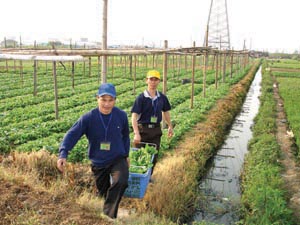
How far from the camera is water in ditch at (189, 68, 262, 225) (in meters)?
6.66

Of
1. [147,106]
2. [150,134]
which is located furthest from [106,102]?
[150,134]

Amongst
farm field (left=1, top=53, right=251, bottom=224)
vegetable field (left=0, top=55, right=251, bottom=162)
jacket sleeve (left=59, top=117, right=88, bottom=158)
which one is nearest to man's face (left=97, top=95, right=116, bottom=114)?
jacket sleeve (left=59, top=117, right=88, bottom=158)

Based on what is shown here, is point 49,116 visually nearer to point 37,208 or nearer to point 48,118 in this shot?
point 48,118

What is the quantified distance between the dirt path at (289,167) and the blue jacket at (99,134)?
3849 millimetres

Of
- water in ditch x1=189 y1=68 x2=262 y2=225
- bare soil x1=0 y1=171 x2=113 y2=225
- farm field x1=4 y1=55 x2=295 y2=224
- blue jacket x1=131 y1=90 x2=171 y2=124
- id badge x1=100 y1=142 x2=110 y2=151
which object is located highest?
blue jacket x1=131 y1=90 x2=171 y2=124

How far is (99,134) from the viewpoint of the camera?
4.43 meters

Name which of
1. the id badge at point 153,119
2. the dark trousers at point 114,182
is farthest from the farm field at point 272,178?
the dark trousers at point 114,182

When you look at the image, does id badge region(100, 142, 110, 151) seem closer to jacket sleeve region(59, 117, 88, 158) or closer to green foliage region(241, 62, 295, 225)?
jacket sleeve region(59, 117, 88, 158)

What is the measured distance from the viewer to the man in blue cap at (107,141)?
431 cm

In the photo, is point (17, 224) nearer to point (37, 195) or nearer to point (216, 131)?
point (37, 195)

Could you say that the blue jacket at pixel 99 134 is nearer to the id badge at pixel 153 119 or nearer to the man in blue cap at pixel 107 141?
the man in blue cap at pixel 107 141

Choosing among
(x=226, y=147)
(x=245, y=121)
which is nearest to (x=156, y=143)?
(x=226, y=147)

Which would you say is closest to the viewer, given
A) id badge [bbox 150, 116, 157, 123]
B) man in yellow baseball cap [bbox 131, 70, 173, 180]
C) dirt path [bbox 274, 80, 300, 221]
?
man in yellow baseball cap [bbox 131, 70, 173, 180]

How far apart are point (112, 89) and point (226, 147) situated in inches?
316
